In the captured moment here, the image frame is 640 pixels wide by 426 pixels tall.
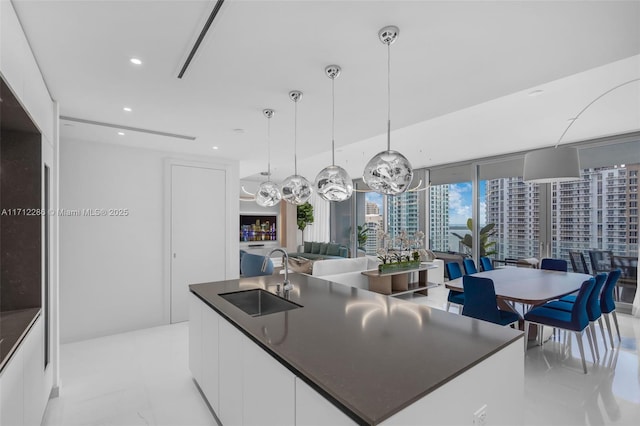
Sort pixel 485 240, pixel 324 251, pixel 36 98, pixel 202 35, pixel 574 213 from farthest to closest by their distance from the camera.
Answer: pixel 324 251
pixel 485 240
pixel 574 213
pixel 36 98
pixel 202 35

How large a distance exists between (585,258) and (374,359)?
547 cm

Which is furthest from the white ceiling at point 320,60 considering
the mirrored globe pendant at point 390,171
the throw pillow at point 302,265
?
the throw pillow at point 302,265

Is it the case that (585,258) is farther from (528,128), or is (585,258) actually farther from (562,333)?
(528,128)

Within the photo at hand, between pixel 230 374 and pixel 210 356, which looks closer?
pixel 230 374

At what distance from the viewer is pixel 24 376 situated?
5.51 ft

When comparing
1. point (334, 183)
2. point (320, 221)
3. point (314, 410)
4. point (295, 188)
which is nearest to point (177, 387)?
point (295, 188)

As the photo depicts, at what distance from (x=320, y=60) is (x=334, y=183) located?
2.64 ft

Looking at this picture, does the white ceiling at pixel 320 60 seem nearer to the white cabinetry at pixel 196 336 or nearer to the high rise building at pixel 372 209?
the white cabinetry at pixel 196 336

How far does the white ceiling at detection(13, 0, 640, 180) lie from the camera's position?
1482 millimetres

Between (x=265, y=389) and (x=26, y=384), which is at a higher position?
(x=265, y=389)

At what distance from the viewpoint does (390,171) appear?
1745mm

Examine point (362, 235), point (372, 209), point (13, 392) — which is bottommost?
point (13, 392)

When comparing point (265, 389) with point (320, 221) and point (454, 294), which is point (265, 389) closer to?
point (454, 294)

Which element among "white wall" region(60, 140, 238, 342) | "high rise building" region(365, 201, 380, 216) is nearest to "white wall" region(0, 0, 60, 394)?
"white wall" region(60, 140, 238, 342)
